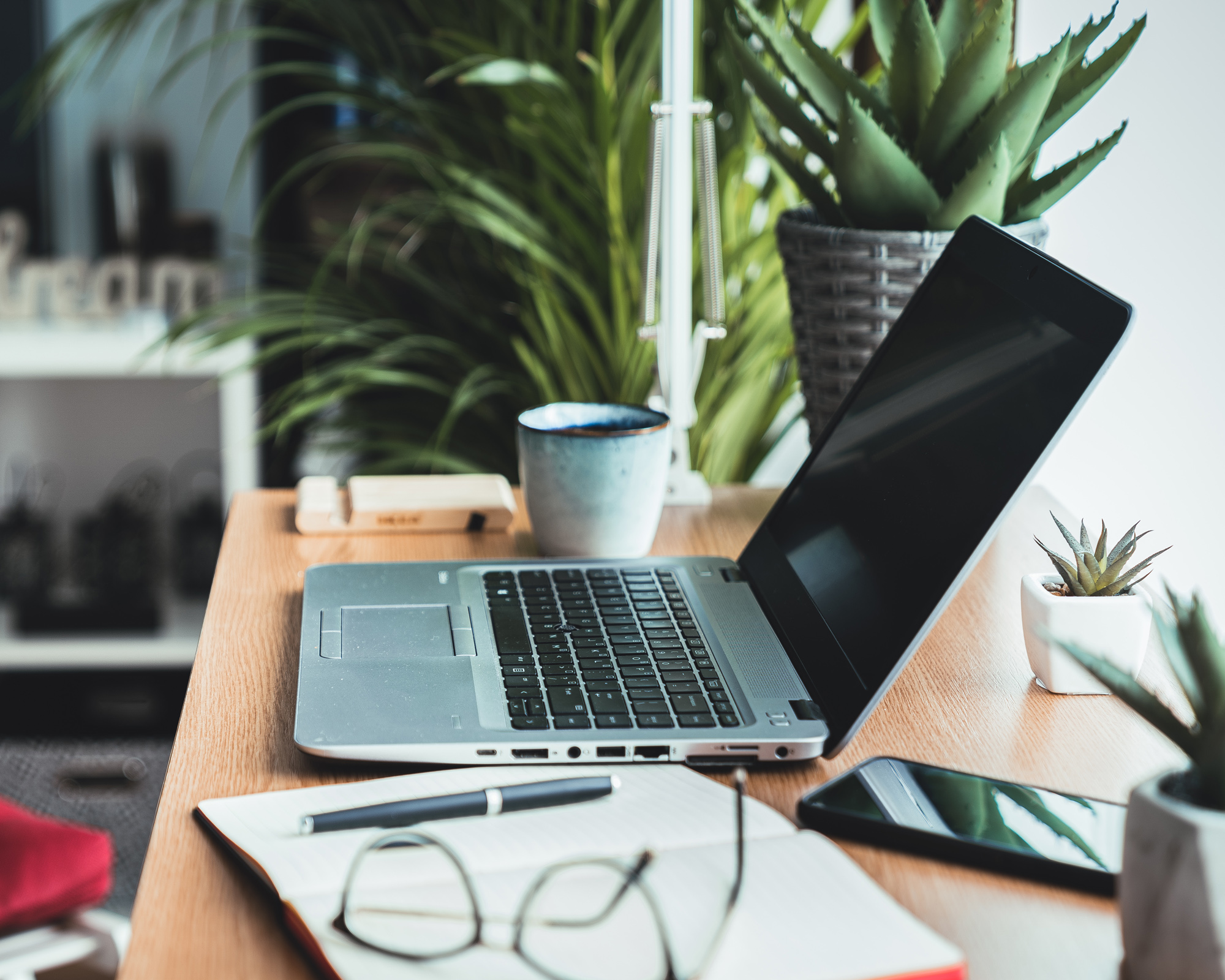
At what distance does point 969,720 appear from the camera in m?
0.63

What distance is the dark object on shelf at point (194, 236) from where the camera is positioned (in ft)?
6.98

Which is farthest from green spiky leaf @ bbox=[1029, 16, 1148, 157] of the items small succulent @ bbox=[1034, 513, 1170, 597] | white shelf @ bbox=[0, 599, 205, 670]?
white shelf @ bbox=[0, 599, 205, 670]

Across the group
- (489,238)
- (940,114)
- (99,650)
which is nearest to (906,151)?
(940,114)

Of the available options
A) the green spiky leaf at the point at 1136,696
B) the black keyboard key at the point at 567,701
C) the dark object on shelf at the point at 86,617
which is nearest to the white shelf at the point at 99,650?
the dark object on shelf at the point at 86,617

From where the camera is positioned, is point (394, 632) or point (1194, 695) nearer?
point (1194, 695)

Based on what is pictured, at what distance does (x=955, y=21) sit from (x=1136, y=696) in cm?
72

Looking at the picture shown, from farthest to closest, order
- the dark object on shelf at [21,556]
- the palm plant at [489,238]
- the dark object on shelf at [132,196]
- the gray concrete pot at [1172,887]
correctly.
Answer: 1. the dark object on shelf at [132,196]
2. the dark object on shelf at [21,556]
3. the palm plant at [489,238]
4. the gray concrete pot at [1172,887]

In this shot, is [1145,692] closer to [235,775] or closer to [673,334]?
[235,775]

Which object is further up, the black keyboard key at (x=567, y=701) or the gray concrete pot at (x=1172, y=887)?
the gray concrete pot at (x=1172, y=887)

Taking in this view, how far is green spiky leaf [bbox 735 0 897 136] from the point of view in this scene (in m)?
0.92

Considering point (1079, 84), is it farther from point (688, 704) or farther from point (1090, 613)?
point (688, 704)

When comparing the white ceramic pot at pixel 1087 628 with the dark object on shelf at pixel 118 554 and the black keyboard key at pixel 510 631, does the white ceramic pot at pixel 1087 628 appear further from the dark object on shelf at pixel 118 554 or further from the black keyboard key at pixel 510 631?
the dark object on shelf at pixel 118 554

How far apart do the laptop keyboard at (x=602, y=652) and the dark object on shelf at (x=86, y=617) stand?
1.40 metres

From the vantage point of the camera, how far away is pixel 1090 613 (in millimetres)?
651
